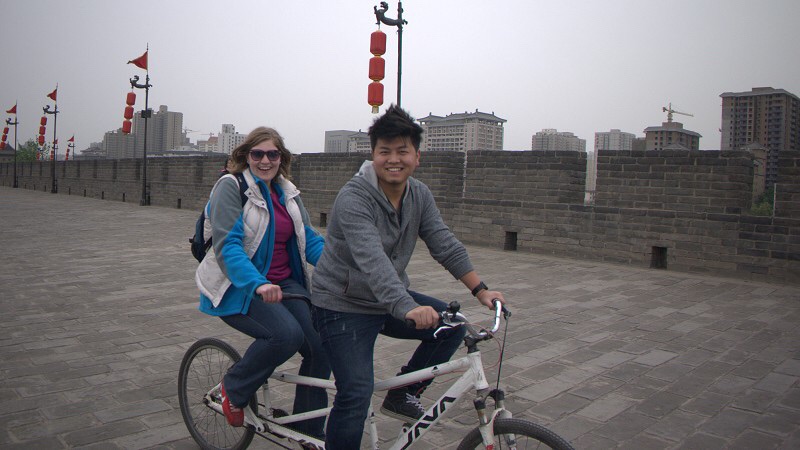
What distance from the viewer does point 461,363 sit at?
211 cm

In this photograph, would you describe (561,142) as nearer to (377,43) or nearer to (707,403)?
(377,43)

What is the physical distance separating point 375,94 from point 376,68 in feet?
1.70

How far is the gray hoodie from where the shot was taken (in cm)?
216

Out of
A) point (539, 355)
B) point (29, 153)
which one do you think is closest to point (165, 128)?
point (29, 153)

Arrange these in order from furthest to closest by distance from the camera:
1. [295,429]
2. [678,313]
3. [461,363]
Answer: [678,313], [295,429], [461,363]

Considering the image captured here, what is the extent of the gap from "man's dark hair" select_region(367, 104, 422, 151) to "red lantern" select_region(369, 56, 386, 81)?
934 centimetres

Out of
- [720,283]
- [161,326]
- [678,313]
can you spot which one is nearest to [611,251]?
[720,283]

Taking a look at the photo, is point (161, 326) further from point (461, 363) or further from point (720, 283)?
point (720, 283)

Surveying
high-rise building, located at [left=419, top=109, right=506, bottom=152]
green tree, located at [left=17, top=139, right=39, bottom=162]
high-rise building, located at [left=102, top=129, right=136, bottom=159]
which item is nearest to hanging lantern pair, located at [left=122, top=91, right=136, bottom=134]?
high-rise building, located at [left=419, top=109, right=506, bottom=152]

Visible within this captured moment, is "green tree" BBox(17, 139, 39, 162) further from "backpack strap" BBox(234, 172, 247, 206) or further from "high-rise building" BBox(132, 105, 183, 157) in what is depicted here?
"backpack strap" BBox(234, 172, 247, 206)

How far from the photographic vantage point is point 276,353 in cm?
251

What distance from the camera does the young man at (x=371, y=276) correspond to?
2.24 metres

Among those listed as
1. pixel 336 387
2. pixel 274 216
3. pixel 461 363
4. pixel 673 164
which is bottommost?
pixel 336 387

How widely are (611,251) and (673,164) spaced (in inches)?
61.6
